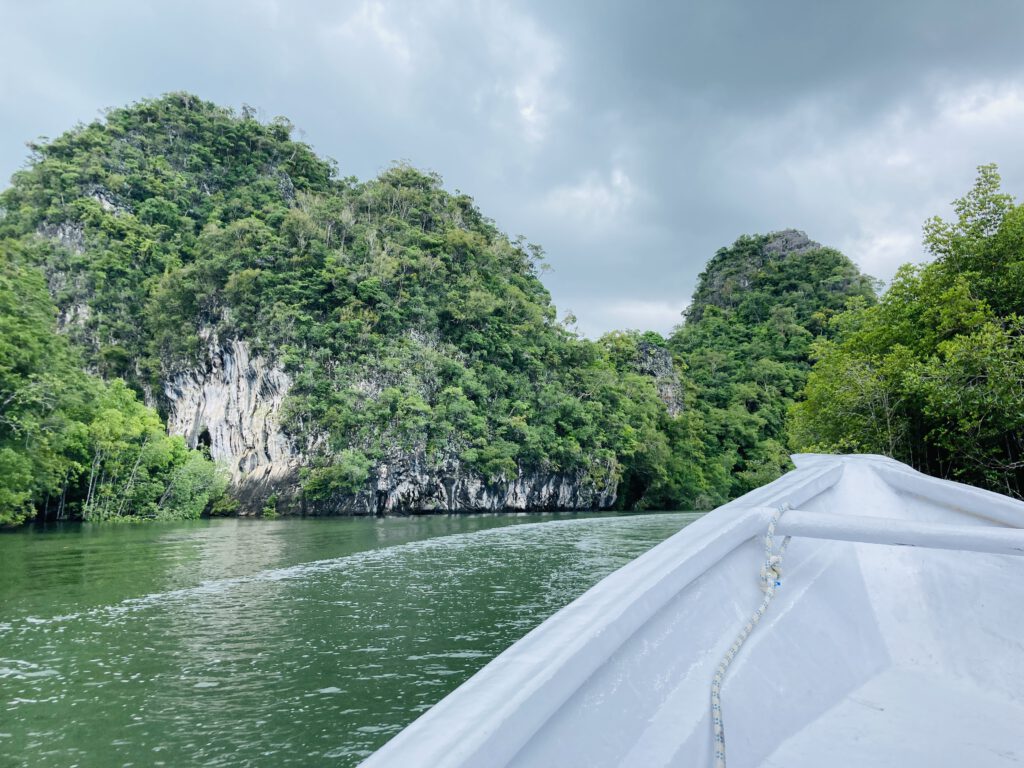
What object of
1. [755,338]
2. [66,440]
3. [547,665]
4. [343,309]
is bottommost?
[547,665]

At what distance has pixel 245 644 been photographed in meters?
4.46

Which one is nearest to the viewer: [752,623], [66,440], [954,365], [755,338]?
[752,623]

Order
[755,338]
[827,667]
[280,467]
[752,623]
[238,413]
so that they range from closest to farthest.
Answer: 1. [752,623]
2. [827,667]
3. [280,467]
4. [238,413]
5. [755,338]

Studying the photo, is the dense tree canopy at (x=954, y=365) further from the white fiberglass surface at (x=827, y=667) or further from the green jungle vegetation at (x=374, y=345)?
the white fiberglass surface at (x=827, y=667)

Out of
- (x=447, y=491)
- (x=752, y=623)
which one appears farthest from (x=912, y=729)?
(x=447, y=491)

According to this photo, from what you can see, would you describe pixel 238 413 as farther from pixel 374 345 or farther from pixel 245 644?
pixel 245 644

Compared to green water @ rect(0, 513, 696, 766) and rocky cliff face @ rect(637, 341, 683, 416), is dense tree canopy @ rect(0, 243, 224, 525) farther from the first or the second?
rocky cliff face @ rect(637, 341, 683, 416)

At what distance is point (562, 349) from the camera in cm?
3209

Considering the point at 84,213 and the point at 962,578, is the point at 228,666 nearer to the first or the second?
the point at 962,578

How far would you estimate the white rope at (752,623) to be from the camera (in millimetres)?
899

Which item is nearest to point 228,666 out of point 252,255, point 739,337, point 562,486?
point 562,486

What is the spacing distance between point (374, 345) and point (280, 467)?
684 cm

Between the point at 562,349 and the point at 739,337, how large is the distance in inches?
918

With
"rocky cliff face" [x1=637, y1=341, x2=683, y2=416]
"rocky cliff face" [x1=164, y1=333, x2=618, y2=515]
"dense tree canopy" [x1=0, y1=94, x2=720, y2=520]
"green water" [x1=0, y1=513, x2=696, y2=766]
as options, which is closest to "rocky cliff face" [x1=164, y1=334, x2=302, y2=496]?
"rocky cliff face" [x1=164, y1=333, x2=618, y2=515]
